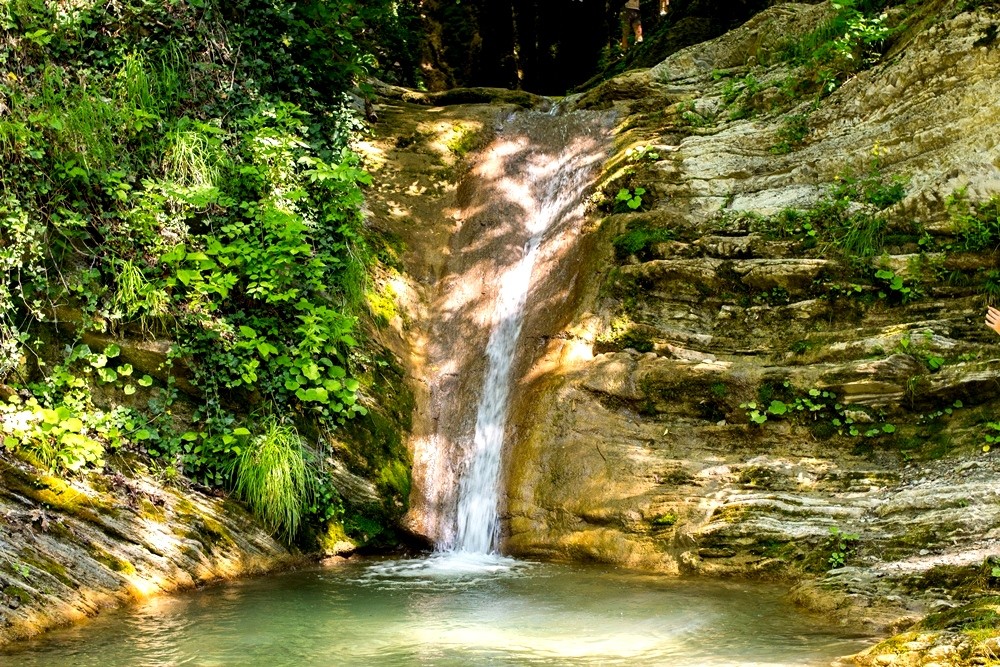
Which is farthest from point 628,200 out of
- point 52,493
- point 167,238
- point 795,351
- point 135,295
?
point 52,493

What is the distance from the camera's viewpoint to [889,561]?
19.9ft

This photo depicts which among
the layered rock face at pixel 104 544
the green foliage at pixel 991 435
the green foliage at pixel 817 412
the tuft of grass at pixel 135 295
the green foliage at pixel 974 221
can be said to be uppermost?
the green foliage at pixel 974 221

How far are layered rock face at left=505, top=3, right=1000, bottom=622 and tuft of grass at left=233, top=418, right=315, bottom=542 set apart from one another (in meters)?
2.16

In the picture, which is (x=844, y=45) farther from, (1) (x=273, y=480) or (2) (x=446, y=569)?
(1) (x=273, y=480)

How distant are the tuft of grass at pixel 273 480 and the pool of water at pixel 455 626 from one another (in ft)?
1.75

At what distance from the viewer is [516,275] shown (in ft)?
35.1

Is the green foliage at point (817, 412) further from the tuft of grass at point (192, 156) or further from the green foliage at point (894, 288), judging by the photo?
the tuft of grass at point (192, 156)

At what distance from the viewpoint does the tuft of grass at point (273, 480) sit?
7.18 m

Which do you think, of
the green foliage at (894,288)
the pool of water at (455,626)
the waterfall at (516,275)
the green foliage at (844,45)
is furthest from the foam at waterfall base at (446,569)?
the green foliage at (844,45)

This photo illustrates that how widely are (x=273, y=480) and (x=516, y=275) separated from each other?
15.2ft

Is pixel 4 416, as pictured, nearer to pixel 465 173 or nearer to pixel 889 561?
pixel 889 561

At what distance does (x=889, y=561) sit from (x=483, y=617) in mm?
3018

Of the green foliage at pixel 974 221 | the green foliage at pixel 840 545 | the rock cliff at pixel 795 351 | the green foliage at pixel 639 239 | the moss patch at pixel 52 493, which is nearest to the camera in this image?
the moss patch at pixel 52 493

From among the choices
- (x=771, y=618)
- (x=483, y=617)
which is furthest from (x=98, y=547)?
(x=771, y=618)
